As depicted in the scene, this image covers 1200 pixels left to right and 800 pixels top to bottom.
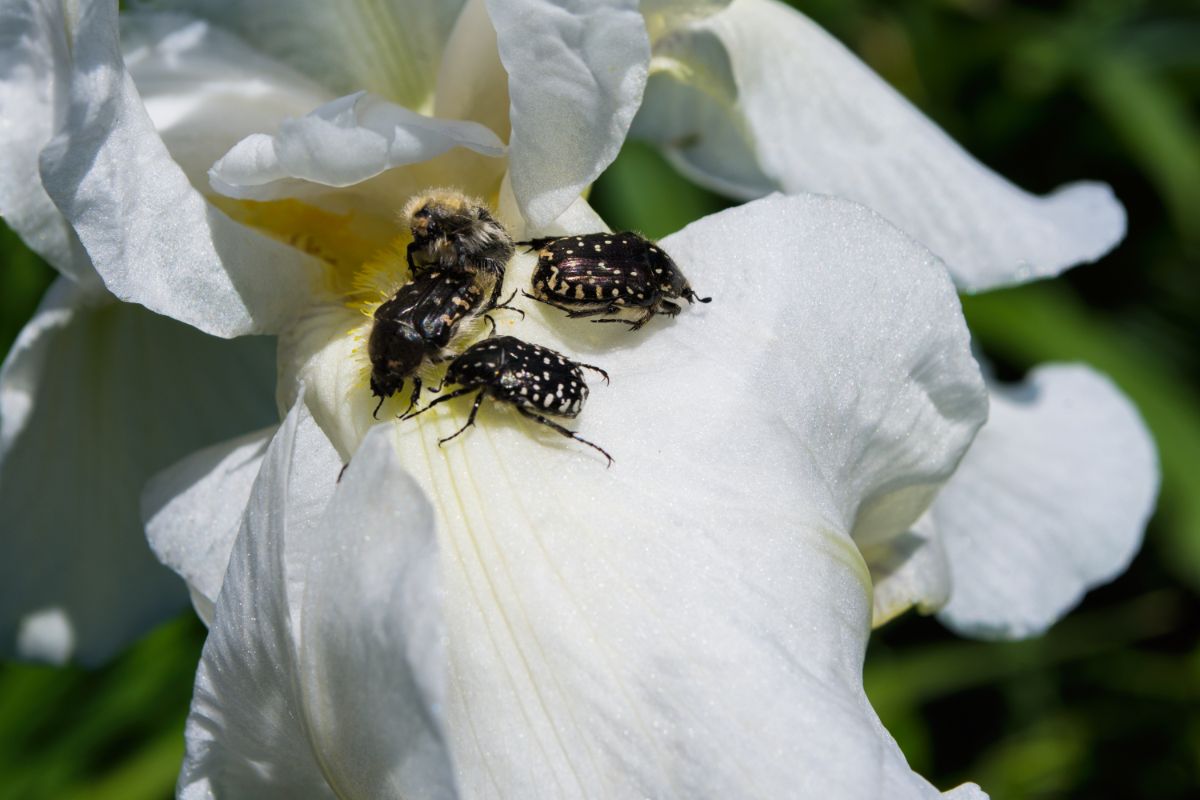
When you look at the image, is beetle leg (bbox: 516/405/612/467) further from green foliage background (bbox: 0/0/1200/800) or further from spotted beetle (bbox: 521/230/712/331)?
green foliage background (bbox: 0/0/1200/800)

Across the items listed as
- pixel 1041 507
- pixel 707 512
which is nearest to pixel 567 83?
pixel 707 512

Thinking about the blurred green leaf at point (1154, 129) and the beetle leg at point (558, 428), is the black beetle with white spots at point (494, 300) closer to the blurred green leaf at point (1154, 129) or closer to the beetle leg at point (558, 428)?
the beetle leg at point (558, 428)

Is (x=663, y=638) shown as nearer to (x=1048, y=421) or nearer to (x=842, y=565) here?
(x=842, y=565)

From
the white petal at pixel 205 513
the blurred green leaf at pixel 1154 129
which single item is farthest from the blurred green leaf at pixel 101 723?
the blurred green leaf at pixel 1154 129

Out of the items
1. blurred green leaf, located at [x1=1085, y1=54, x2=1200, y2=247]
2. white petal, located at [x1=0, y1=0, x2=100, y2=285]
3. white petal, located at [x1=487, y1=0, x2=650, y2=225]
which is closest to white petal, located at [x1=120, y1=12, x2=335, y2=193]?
white petal, located at [x1=0, y1=0, x2=100, y2=285]

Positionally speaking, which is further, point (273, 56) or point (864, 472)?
point (273, 56)

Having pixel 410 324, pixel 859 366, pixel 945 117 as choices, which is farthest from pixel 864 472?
pixel 945 117

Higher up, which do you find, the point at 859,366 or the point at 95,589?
the point at 859,366

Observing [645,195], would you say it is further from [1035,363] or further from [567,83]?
[567,83]
